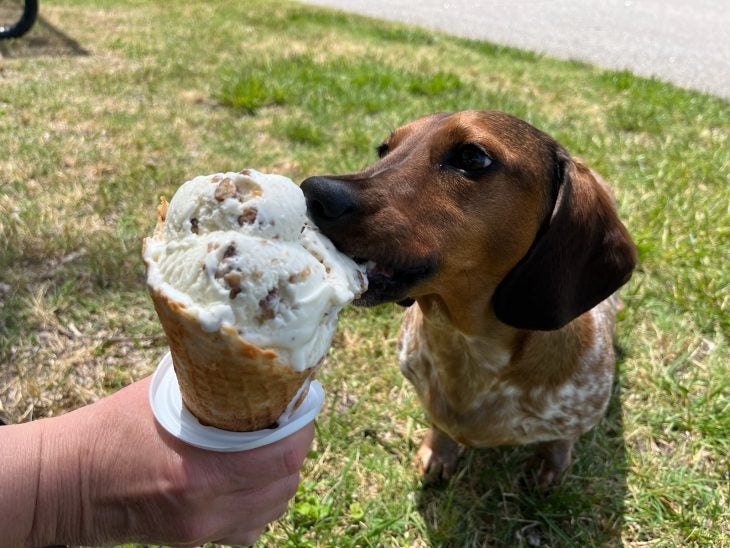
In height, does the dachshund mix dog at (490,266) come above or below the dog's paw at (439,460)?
above

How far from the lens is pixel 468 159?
209 centimetres

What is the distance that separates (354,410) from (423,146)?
147cm

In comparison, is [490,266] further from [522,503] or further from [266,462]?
[522,503]

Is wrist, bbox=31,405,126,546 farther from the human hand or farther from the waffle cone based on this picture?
the waffle cone

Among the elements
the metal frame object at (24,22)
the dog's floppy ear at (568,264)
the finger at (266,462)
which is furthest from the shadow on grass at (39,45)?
the finger at (266,462)

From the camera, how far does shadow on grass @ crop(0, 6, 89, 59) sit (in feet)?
23.4

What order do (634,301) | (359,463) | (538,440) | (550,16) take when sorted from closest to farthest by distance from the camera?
1. (538,440)
2. (359,463)
3. (634,301)
4. (550,16)

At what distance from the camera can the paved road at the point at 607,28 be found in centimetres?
854

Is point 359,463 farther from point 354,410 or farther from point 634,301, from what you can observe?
point 634,301

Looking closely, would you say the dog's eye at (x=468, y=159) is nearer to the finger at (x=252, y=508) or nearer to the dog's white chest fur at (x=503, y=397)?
the dog's white chest fur at (x=503, y=397)

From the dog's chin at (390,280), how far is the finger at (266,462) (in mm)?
466

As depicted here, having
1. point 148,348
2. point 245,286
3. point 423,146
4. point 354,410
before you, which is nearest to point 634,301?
point 354,410

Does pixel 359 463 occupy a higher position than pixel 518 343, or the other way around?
pixel 518 343

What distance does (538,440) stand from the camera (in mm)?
2613
